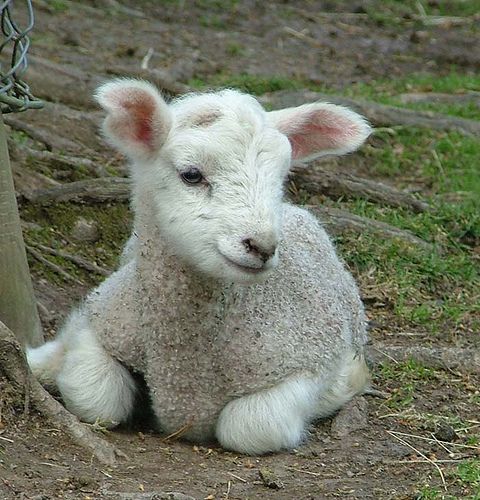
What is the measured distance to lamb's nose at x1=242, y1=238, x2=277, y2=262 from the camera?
16.6ft

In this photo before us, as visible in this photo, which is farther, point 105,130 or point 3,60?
point 3,60

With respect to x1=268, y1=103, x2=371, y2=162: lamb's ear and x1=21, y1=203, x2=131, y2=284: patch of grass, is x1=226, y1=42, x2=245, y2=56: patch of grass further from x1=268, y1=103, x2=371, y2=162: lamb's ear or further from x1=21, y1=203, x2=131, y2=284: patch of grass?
x1=268, y1=103, x2=371, y2=162: lamb's ear

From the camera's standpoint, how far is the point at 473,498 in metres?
4.95

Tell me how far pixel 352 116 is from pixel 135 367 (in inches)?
62.2

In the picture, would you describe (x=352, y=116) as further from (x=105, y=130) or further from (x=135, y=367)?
(x=135, y=367)

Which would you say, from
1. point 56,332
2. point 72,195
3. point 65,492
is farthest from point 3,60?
point 65,492

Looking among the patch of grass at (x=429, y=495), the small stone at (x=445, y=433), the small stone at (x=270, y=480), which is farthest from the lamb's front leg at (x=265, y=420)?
the patch of grass at (x=429, y=495)

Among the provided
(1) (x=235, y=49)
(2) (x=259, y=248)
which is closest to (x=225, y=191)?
(2) (x=259, y=248)

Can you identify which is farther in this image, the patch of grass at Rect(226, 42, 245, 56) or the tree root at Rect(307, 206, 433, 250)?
the patch of grass at Rect(226, 42, 245, 56)

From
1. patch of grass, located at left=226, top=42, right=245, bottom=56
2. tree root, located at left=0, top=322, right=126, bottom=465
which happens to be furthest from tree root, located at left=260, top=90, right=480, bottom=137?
tree root, located at left=0, top=322, right=126, bottom=465

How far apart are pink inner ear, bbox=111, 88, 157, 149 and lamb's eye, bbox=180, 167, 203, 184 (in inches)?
12.4

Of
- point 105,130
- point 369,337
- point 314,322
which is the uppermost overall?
point 105,130

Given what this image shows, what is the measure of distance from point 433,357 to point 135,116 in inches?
96.7

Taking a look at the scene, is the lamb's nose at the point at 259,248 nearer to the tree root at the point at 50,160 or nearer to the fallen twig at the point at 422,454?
the fallen twig at the point at 422,454
